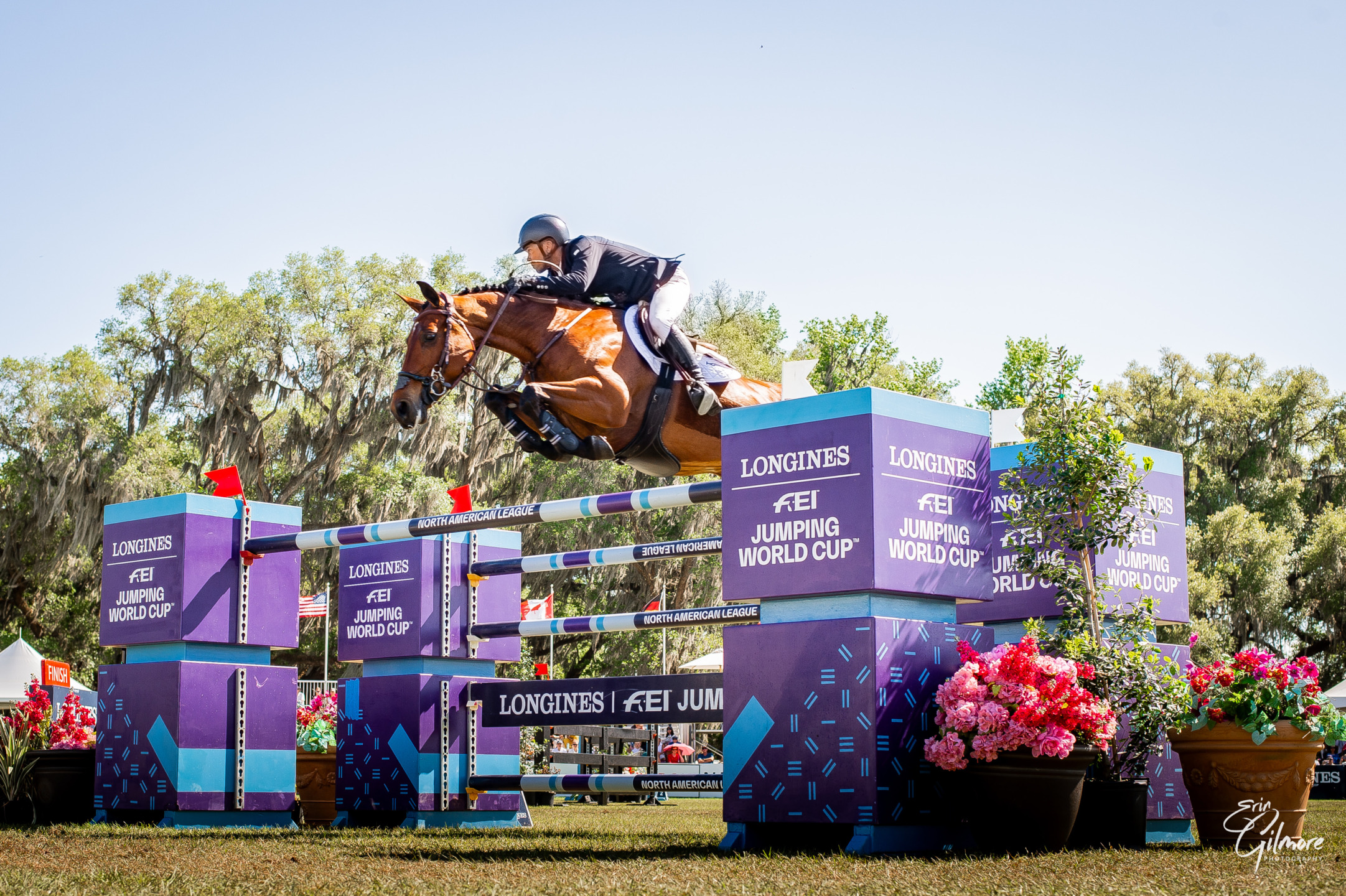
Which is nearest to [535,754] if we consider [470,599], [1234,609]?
[470,599]

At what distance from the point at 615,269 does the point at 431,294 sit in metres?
1.06

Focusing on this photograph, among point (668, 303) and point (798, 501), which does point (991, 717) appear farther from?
point (668, 303)

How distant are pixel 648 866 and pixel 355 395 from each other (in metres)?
20.3

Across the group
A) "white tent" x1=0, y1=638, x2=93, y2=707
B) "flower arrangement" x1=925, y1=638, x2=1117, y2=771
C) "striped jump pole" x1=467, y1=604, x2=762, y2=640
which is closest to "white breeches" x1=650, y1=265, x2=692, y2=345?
"striped jump pole" x1=467, y1=604, x2=762, y2=640

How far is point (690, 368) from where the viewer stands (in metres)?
7.06

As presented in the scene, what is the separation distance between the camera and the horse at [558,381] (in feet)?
21.8

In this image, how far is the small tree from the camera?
5301 mm

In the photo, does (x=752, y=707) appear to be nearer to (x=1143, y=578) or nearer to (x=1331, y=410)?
(x=1143, y=578)

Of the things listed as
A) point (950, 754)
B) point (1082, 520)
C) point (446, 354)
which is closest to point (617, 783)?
point (950, 754)

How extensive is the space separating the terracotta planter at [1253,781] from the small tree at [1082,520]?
245 millimetres

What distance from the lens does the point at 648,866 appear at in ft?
14.6

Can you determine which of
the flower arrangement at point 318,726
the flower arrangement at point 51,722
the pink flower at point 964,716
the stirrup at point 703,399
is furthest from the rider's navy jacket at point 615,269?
the flower arrangement at point 51,722

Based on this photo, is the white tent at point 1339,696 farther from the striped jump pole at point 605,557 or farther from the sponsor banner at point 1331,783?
the striped jump pole at point 605,557

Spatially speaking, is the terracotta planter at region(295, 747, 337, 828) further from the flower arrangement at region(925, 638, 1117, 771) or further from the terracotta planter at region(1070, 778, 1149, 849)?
the terracotta planter at region(1070, 778, 1149, 849)
